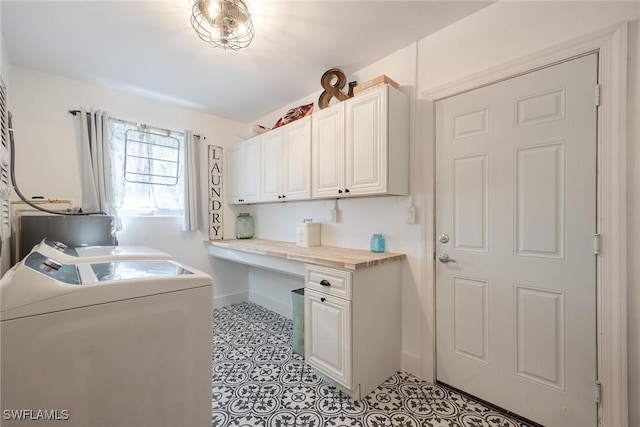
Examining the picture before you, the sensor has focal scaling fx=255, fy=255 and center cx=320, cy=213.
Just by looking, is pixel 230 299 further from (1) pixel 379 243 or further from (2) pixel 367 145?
(2) pixel 367 145

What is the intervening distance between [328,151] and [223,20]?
1.12 m

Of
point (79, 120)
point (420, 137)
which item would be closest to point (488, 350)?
point (420, 137)

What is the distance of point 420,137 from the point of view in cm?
192

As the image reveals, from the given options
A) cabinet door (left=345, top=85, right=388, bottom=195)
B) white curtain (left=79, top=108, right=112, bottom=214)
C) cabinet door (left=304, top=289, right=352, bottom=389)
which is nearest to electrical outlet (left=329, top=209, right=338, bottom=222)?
cabinet door (left=345, top=85, right=388, bottom=195)

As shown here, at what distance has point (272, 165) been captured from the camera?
2791 millimetres

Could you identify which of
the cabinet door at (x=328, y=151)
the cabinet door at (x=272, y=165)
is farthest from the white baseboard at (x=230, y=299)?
the cabinet door at (x=328, y=151)

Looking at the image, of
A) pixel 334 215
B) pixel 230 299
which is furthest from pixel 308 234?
pixel 230 299

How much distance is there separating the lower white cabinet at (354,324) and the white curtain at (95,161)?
7.16 ft

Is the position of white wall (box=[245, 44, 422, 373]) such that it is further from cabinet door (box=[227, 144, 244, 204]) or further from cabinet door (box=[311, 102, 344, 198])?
cabinet door (box=[227, 144, 244, 204])

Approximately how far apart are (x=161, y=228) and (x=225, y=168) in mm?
1096

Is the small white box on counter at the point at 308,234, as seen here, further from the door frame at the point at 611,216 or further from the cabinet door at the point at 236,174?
the door frame at the point at 611,216

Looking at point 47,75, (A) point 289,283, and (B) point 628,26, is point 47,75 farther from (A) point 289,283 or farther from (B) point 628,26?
(B) point 628,26

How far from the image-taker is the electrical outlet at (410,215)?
75.4 inches

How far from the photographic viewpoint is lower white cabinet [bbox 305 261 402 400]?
1.63 m
